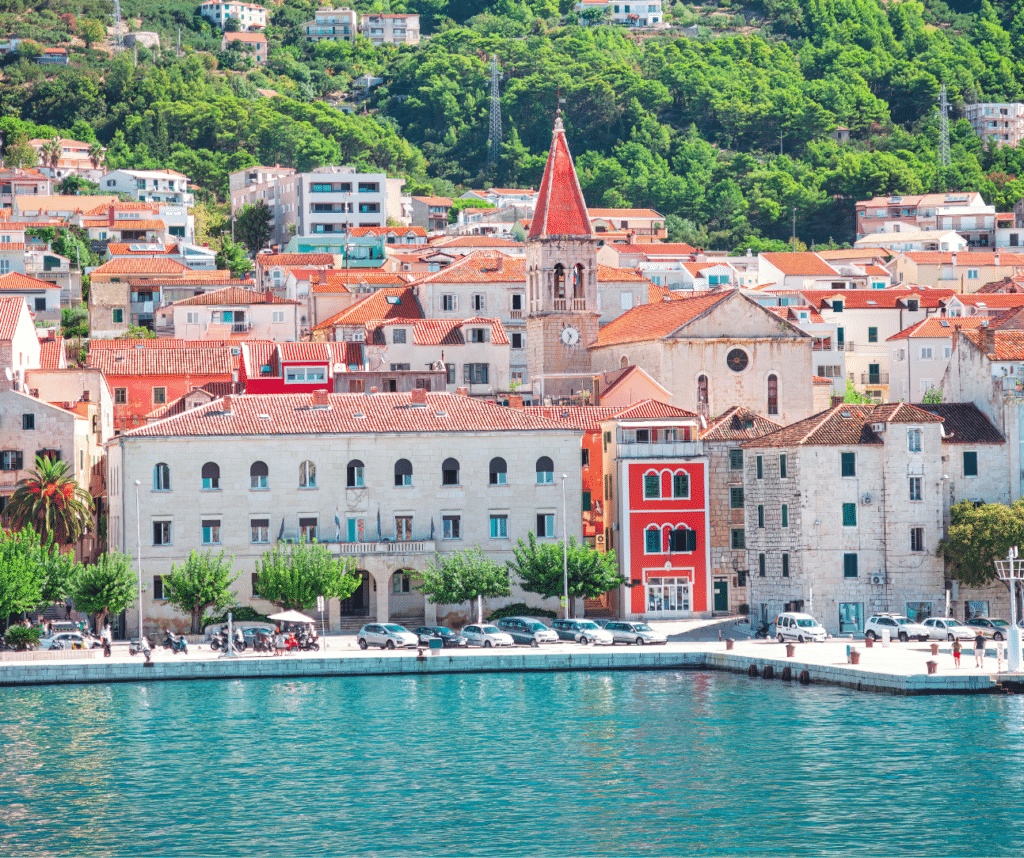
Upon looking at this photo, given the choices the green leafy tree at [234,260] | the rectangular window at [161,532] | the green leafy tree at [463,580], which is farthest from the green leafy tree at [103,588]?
the green leafy tree at [234,260]

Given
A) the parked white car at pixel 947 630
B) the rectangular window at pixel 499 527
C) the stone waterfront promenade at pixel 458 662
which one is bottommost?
the stone waterfront promenade at pixel 458 662

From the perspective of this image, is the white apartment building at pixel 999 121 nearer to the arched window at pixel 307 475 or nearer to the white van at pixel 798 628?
the white van at pixel 798 628

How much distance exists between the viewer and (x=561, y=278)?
92.9 m

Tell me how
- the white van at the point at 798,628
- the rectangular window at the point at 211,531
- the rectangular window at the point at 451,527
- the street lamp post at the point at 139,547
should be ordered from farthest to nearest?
the rectangular window at the point at 451,527 < the rectangular window at the point at 211,531 < the street lamp post at the point at 139,547 < the white van at the point at 798,628

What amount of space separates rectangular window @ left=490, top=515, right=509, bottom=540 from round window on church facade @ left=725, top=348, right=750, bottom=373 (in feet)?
61.2

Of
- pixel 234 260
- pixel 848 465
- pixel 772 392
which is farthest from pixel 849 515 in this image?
pixel 234 260

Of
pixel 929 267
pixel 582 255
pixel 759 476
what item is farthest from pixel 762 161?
pixel 759 476

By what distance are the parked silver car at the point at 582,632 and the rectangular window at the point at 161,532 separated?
14.2 meters

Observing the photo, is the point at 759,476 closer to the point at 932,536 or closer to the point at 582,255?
the point at 932,536

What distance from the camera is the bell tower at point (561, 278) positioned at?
92.2 meters

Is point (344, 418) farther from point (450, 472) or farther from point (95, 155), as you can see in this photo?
point (95, 155)

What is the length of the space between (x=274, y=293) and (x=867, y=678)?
6725cm

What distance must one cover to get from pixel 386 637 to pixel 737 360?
91.4 feet

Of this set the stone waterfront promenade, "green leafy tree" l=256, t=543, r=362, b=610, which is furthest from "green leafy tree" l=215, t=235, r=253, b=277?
the stone waterfront promenade
